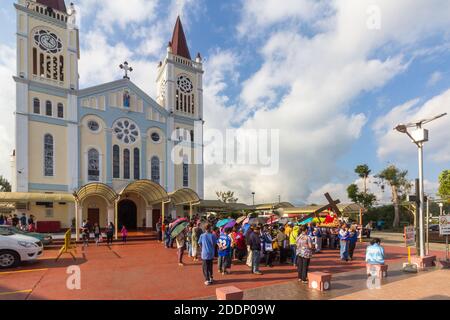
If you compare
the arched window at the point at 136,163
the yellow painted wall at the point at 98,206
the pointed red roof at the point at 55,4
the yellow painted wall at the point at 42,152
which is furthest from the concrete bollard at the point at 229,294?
the pointed red roof at the point at 55,4

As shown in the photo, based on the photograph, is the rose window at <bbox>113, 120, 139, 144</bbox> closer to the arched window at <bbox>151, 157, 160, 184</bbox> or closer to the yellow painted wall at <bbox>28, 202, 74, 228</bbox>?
the arched window at <bbox>151, 157, 160, 184</bbox>

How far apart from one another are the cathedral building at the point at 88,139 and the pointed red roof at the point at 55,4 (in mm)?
100

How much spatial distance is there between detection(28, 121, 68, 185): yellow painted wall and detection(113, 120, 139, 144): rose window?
4578mm

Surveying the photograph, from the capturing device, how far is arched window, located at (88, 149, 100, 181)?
25.8 metres

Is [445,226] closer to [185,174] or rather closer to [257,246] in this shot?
[257,246]

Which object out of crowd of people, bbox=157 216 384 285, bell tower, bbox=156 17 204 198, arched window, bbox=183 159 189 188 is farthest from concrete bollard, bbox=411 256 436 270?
arched window, bbox=183 159 189 188

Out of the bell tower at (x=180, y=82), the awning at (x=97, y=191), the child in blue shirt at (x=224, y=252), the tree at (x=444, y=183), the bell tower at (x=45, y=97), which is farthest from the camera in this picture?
the bell tower at (x=180, y=82)

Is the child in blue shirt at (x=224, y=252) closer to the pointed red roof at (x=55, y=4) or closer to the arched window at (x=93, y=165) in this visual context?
the arched window at (x=93, y=165)

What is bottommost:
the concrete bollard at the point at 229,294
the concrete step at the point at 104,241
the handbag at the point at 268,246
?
the concrete step at the point at 104,241

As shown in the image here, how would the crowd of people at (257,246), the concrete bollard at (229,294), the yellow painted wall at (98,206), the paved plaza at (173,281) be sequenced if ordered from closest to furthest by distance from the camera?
1. the concrete bollard at (229,294)
2. the paved plaza at (173,281)
3. the crowd of people at (257,246)
4. the yellow painted wall at (98,206)

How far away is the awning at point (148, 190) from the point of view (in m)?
23.2

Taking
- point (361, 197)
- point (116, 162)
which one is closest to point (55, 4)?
point (116, 162)

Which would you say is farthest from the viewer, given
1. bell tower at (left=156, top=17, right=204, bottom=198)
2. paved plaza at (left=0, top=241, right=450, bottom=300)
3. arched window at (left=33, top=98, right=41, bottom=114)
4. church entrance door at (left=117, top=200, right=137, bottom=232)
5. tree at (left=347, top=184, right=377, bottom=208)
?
tree at (left=347, top=184, right=377, bottom=208)

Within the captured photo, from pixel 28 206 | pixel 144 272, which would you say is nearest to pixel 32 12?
pixel 28 206
